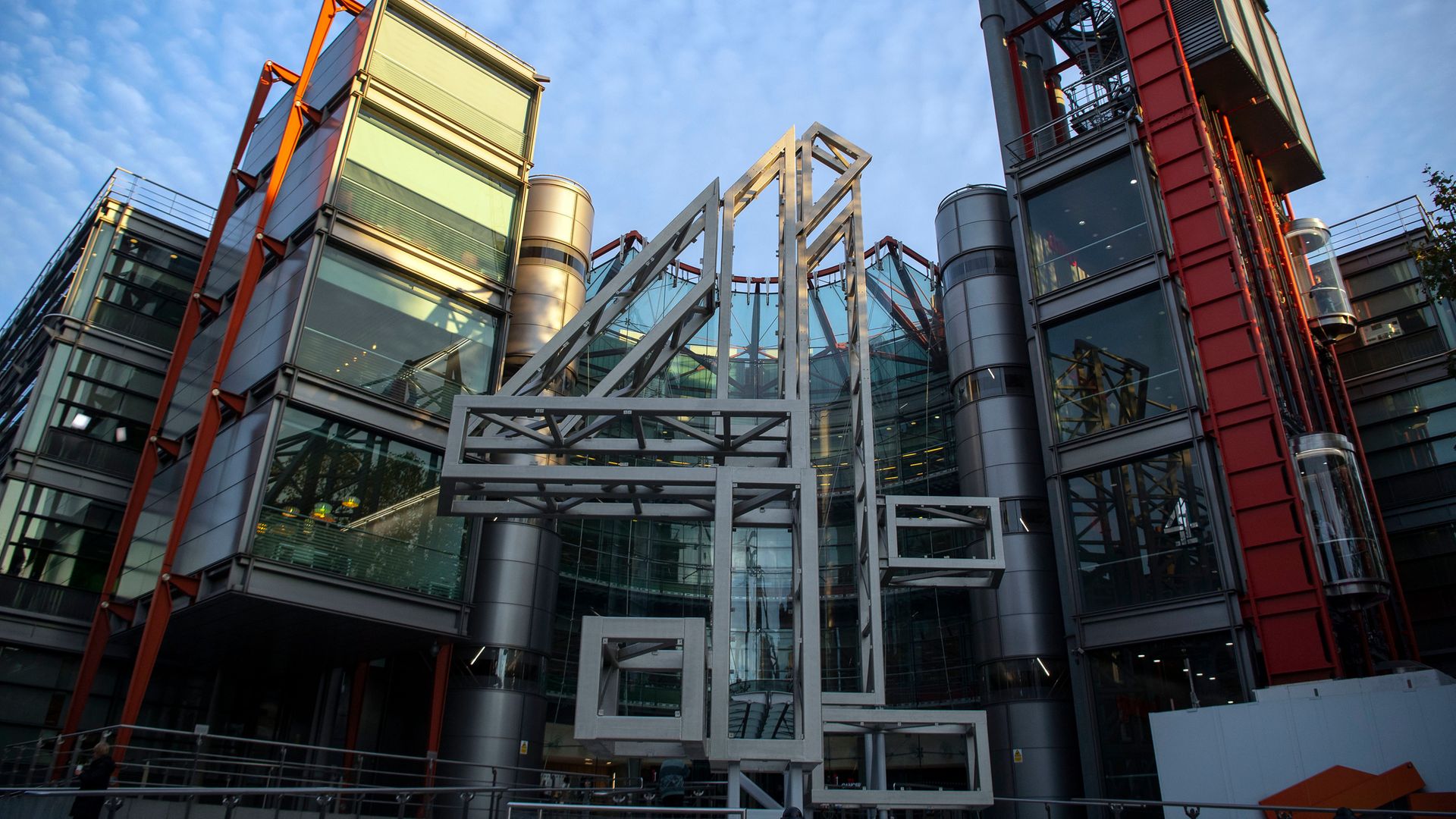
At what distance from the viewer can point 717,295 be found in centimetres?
1705

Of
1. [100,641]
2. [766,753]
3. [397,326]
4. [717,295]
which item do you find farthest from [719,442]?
[100,641]

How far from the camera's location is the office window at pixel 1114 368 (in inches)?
1034

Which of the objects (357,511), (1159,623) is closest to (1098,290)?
(1159,623)

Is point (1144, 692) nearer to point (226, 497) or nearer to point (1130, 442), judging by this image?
point (1130, 442)

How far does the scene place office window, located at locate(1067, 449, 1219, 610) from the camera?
24125 mm

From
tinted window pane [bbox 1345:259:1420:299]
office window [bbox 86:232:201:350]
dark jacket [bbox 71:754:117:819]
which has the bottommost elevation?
dark jacket [bbox 71:754:117:819]

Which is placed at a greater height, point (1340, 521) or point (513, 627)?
point (1340, 521)

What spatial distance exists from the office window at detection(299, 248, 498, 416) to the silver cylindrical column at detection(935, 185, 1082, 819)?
14847mm

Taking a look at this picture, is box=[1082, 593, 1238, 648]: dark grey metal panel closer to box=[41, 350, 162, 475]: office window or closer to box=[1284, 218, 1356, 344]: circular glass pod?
box=[1284, 218, 1356, 344]: circular glass pod

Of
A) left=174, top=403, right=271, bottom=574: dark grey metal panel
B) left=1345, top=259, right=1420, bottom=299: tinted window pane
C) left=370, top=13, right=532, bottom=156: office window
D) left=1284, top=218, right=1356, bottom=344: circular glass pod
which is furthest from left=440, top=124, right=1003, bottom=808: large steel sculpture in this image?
left=1345, top=259, right=1420, bottom=299: tinted window pane

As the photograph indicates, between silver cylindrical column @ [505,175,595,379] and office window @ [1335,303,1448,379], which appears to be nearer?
silver cylindrical column @ [505,175,595,379]

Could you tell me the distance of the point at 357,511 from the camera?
23.2 metres

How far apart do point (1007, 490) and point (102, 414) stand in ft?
90.8

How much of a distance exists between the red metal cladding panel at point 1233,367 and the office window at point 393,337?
63.7 ft
